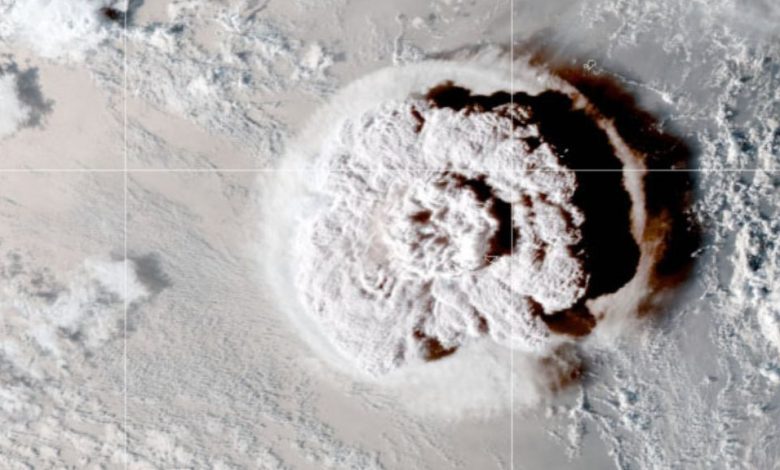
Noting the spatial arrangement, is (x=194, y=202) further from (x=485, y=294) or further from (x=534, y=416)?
(x=534, y=416)

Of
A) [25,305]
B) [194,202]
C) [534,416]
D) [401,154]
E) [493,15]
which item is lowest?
[534,416]

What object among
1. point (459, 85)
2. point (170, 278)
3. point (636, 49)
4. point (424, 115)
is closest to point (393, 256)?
point (424, 115)

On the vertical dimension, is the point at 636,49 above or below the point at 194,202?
above

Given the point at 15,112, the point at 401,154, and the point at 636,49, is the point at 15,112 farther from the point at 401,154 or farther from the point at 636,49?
the point at 636,49

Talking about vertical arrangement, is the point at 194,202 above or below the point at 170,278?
above

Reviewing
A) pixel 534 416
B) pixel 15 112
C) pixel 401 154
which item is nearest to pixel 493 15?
pixel 401 154

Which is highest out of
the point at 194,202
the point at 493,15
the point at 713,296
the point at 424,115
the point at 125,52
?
the point at 493,15

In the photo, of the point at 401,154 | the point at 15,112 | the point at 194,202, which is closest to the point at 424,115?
the point at 401,154

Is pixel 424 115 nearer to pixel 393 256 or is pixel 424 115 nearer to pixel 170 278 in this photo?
pixel 393 256

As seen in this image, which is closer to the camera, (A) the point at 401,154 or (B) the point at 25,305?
(A) the point at 401,154
